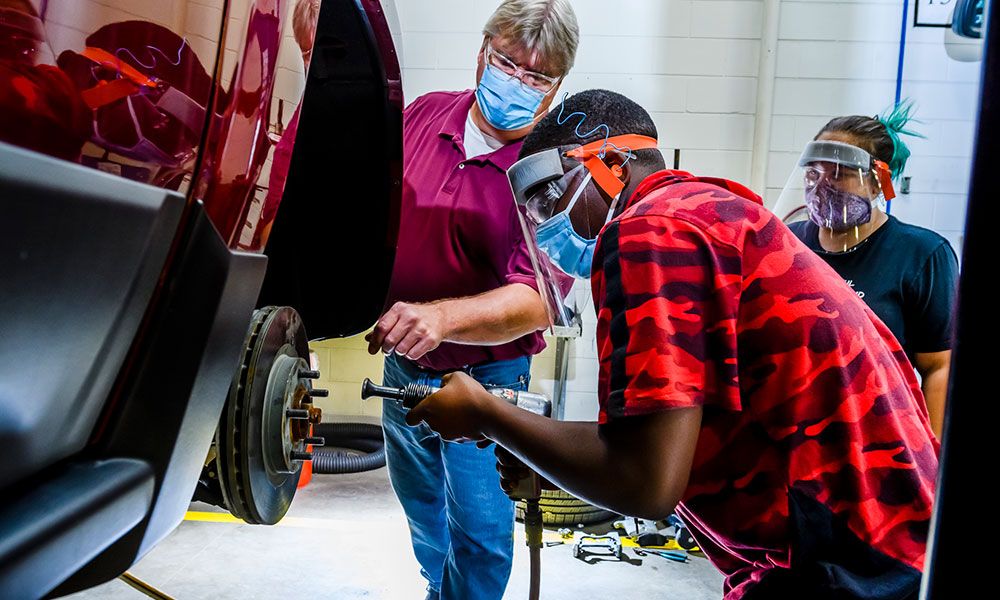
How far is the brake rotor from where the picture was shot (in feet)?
2.86

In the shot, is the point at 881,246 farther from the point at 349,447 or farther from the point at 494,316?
the point at 349,447

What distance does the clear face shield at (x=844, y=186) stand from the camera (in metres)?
2.19

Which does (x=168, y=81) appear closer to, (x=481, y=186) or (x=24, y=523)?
(x=24, y=523)

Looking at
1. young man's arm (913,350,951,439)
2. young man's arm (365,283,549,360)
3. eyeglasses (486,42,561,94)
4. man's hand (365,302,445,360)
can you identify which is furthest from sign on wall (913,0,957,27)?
man's hand (365,302,445,360)

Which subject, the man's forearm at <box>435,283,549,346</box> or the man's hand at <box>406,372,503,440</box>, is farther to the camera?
the man's forearm at <box>435,283,549,346</box>

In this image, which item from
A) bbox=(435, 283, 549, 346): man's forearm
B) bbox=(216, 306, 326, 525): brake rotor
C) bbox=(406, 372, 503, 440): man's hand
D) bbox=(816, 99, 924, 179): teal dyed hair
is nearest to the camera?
→ bbox=(216, 306, 326, 525): brake rotor

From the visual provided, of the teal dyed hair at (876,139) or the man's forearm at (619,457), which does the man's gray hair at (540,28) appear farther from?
the man's forearm at (619,457)

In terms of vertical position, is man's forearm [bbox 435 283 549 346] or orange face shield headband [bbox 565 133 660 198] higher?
orange face shield headband [bbox 565 133 660 198]

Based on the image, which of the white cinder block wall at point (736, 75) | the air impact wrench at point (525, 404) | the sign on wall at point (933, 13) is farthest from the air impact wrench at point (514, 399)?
the sign on wall at point (933, 13)

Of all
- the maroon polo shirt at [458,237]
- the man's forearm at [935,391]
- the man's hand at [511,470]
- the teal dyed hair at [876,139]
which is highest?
the teal dyed hair at [876,139]

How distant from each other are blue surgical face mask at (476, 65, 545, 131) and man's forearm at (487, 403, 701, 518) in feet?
3.88

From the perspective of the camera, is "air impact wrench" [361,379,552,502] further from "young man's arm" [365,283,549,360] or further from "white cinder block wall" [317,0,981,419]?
"white cinder block wall" [317,0,981,419]

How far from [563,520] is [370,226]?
7.81ft

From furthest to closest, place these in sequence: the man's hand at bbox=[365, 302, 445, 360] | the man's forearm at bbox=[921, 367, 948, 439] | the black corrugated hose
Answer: the black corrugated hose, the man's forearm at bbox=[921, 367, 948, 439], the man's hand at bbox=[365, 302, 445, 360]
